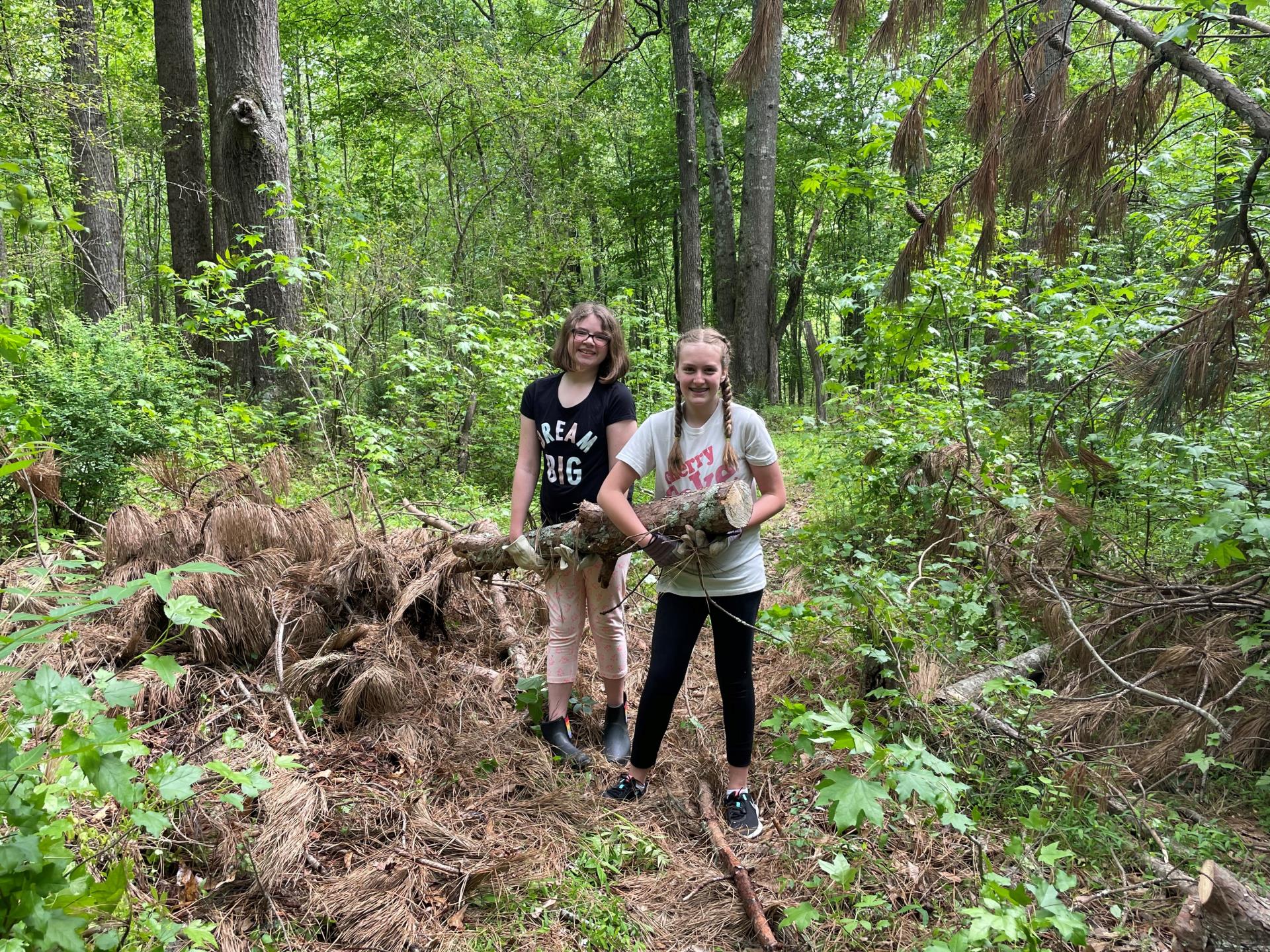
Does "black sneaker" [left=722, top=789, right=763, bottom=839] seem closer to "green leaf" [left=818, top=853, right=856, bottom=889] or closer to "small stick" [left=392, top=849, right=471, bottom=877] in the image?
"green leaf" [left=818, top=853, right=856, bottom=889]

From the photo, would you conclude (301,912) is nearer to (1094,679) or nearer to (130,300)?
(1094,679)

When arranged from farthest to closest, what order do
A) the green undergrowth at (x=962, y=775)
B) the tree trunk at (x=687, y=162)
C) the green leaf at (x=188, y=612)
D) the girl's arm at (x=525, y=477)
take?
the tree trunk at (x=687, y=162) < the girl's arm at (x=525, y=477) < the green undergrowth at (x=962, y=775) < the green leaf at (x=188, y=612)

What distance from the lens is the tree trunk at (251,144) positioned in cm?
545

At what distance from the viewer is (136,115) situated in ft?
27.5

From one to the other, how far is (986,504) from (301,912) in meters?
4.13

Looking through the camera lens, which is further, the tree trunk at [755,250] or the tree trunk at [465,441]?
the tree trunk at [755,250]

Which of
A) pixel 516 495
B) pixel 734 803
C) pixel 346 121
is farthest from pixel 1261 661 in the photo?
pixel 346 121

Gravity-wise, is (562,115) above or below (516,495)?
above

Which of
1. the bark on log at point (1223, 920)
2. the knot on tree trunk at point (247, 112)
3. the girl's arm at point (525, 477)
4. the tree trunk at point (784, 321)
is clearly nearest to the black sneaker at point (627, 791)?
the girl's arm at point (525, 477)

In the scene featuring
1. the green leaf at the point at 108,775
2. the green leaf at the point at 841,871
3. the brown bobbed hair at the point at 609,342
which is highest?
the brown bobbed hair at the point at 609,342

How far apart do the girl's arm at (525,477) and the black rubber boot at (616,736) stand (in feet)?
3.05

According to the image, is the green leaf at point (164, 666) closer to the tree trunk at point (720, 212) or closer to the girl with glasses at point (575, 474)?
the girl with glasses at point (575, 474)

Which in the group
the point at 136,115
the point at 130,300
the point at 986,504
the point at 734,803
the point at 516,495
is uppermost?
the point at 136,115

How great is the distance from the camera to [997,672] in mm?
3369
